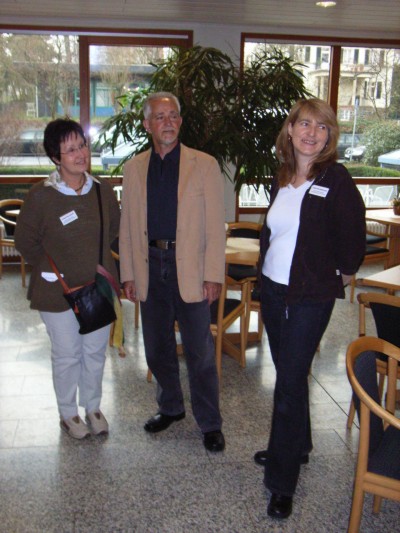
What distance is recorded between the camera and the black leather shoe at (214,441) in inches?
112

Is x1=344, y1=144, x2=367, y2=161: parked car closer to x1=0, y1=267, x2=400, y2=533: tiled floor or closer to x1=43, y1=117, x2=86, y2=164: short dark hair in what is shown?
x1=0, y1=267, x2=400, y2=533: tiled floor

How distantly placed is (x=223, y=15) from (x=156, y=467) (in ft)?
16.9

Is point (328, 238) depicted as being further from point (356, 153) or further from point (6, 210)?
point (356, 153)

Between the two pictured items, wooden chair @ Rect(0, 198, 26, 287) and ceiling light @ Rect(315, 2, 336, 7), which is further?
wooden chair @ Rect(0, 198, 26, 287)

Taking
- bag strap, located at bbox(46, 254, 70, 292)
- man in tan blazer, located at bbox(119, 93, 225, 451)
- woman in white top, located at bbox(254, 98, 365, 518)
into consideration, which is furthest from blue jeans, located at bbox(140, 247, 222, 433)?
woman in white top, located at bbox(254, 98, 365, 518)

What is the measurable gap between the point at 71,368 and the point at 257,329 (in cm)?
217

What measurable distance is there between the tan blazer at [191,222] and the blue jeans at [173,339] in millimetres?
59

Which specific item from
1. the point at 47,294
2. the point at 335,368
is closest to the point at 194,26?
the point at 335,368

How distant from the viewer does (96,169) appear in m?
7.29

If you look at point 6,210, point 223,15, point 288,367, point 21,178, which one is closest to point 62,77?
point 21,178

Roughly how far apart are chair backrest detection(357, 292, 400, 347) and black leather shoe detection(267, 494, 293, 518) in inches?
36.6

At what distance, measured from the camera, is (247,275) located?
15.3 ft

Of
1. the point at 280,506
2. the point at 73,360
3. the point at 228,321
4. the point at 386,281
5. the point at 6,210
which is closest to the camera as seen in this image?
the point at 280,506

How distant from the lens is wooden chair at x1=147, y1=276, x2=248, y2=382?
351cm
